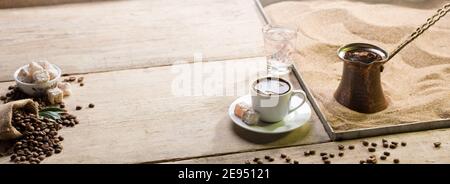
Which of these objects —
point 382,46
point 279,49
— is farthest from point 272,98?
point 382,46

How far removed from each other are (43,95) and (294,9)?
3.89 ft

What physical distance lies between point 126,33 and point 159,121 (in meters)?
0.68

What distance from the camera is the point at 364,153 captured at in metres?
1.57

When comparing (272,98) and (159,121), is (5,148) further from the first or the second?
(272,98)

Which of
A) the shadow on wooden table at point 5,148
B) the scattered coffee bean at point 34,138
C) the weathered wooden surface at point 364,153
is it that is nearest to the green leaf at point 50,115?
the scattered coffee bean at point 34,138

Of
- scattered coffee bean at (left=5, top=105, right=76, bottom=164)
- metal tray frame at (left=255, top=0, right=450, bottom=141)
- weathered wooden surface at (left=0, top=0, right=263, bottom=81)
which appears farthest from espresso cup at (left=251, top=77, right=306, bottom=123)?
scattered coffee bean at (left=5, top=105, right=76, bottom=164)

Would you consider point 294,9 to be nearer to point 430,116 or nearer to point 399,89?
point 399,89

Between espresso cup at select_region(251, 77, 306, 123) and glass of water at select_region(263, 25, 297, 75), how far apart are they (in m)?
0.28

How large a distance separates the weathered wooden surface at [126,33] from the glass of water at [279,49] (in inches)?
2.6

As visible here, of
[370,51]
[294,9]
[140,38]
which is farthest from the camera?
[294,9]

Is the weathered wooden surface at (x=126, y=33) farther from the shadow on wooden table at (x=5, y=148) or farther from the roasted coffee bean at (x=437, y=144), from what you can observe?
the roasted coffee bean at (x=437, y=144)

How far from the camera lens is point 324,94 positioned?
1.85 meters
